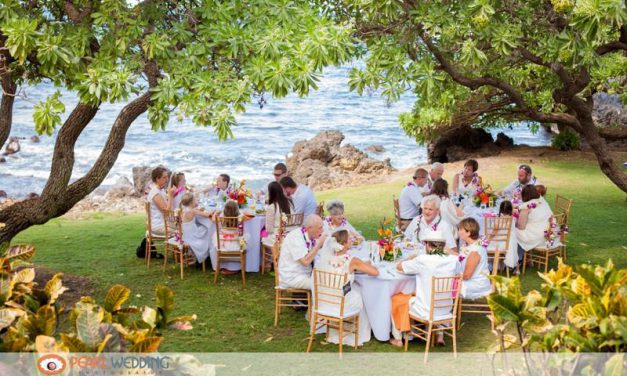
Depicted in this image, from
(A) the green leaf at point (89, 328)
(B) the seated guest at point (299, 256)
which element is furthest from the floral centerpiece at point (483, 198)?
(A) the green leaf at point (89, 328)

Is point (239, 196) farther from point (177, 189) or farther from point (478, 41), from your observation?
point (478, 41)

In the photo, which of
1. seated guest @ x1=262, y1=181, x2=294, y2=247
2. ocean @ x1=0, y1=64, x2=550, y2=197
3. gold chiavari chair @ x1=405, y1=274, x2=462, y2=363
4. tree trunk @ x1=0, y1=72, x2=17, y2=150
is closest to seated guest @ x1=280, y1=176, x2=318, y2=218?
seated guest @ x1=262, y1=181, x2=294, y2=247

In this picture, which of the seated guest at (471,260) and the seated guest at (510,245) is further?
the seated guest at (510,245)

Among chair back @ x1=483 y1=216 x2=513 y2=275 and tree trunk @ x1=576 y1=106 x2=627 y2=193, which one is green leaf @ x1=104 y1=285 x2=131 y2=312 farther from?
tree trunk @ x1=576 y1=106 x2=627 y2=193

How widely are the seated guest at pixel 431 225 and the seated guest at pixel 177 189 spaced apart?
3.67m

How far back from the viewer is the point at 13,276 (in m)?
3.55

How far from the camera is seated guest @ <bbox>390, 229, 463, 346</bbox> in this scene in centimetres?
708

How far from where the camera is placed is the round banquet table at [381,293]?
7391mm

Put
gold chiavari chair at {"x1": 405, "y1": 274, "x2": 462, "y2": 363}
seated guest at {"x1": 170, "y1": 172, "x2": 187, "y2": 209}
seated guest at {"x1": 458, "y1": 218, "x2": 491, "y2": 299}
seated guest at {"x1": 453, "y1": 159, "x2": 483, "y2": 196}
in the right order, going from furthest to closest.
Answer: seated guest at {"x1": 453, "y1": 159, "x2": 483, "y2": 196}, seated guest at {"x1": 170, "y1": 172, "x2": 187, "y2": 209}, seated guest at {"x1": 458, "y1": 218, "x2": 491, "y2": 299}, gold chiavari chair at {"x1": 405, "y1": 274, "x2": 462, "y2": 363}

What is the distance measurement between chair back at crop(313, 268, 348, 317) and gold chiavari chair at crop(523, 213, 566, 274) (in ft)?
12.7

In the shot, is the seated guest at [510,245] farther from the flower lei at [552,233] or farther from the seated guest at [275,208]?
the seated guest at [275,208]

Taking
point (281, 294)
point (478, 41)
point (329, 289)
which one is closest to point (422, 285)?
point (329, 289)

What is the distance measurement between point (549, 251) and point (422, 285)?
3.63 metres

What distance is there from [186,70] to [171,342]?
2.95 metres
